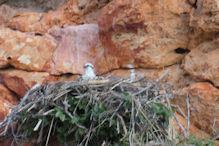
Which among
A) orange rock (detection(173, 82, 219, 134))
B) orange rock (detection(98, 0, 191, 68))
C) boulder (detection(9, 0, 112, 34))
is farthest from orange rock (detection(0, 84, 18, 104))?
orange rock (detection(173, 82, 219, 134))

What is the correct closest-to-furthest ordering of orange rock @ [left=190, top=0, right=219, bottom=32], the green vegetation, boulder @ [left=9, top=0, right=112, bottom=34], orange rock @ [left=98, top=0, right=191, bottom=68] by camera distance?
1. the green vegetation
2. orange rock @ [left=190, top=0, right=219, bottom=32]
3. orange rock @ [left=98, top=0, right=191, bottom=68]
4. boulder @ [left=9, top=0, right=112, bottom=34]

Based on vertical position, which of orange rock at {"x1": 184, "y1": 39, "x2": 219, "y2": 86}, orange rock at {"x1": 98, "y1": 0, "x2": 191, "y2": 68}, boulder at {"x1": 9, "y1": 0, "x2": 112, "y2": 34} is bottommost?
orange rock at {"x1": 184, "y1": 39, "x2": 219, "y2": 86}

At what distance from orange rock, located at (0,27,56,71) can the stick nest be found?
2.52 meters

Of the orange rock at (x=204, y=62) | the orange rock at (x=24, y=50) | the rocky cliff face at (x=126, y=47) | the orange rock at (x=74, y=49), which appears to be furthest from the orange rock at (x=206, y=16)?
the orange rock at (x=24, y=50)

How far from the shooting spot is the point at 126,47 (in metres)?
4.35

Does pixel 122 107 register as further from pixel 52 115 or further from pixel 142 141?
pixel 52 115

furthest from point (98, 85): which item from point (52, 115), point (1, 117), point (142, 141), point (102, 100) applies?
point (1, 117)

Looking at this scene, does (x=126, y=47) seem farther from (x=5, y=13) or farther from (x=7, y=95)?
(x=5, y=13)

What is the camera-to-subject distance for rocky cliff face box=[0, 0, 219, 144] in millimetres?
3373

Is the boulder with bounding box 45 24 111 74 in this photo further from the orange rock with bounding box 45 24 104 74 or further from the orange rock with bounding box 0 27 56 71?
the orange rock with bounding box 0 27 56 71

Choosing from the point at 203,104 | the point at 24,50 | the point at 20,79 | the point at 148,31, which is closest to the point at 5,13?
the point at 24,50

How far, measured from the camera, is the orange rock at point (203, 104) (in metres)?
3.20

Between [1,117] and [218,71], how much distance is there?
311cm

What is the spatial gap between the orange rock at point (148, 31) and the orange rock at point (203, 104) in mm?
850
